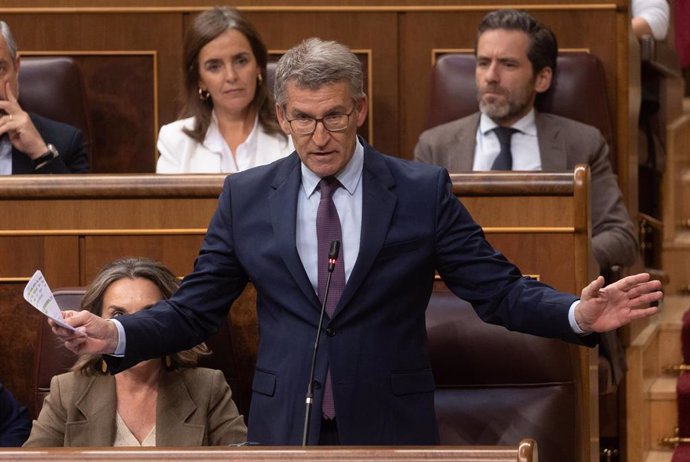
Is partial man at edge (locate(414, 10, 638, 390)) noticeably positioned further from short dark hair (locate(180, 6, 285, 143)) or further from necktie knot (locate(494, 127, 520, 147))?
short dark hair (locate(180, 6, 285, 143))

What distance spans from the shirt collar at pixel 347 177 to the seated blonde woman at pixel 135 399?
0.22 metres

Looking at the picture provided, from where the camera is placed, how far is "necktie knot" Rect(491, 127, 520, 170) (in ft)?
6.11

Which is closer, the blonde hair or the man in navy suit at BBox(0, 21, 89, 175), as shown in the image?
the blonde hair

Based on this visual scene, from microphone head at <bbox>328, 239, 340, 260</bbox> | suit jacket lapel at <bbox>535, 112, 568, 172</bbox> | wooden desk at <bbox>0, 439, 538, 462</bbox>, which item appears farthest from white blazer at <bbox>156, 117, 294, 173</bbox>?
wooden desk at <bbox>0, 439, 538, 462</bbox>

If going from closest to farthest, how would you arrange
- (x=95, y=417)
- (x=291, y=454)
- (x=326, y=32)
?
(x=291, y=454), (x=95, y=417), (x=326, y=32)

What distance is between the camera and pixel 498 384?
1405 millimetres

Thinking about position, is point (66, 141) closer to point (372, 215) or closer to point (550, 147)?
point (550, 147)

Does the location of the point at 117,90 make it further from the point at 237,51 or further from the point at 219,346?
the point at 219,346

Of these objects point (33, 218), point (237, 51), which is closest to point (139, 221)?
point (33, 218)

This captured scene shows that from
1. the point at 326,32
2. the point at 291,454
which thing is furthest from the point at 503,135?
the point at 291,454

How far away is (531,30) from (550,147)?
168 mm

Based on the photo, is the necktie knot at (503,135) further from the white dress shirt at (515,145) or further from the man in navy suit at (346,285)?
the man in navy suit at (346,285)

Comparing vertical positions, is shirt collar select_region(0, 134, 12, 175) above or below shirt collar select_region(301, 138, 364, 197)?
above

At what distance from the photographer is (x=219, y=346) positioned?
1442 millimetres
